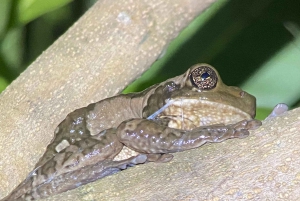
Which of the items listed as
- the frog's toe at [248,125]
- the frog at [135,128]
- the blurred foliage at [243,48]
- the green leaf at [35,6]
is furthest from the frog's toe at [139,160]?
the blurred foliage at [243,48]

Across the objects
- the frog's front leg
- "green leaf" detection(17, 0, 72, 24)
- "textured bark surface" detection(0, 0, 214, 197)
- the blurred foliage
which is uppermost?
"green leaf" detection(17, 0, 72, 24)

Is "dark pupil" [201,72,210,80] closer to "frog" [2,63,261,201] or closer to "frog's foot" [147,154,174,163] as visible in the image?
Answer: "frog" [2,63,261,201]

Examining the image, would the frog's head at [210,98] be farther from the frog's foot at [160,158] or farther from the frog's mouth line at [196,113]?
the frog's foot at [160,158]

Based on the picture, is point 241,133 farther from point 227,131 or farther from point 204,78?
point 204,78

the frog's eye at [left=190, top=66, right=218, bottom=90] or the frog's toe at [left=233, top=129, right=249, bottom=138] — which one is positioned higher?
the frog's toe at [left=233, top=129, right=249, bottom=138]

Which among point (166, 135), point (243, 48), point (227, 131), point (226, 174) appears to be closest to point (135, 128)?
point (166, 135)

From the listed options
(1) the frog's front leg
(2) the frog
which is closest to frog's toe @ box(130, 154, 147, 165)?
(2) the frog
